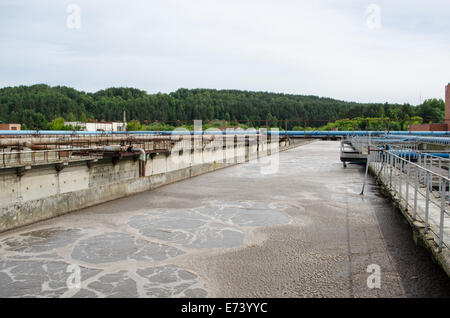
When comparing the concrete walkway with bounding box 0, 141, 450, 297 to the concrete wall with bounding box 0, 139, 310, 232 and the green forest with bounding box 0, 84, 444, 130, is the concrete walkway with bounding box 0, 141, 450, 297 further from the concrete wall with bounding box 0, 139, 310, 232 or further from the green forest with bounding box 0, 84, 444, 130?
the green forest with bounding box 0, 84, 444, 130

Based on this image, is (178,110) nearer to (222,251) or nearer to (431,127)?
(431,127)

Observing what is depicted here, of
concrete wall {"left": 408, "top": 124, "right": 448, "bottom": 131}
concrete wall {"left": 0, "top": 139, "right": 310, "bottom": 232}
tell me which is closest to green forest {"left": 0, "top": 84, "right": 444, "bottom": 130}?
concrete wall {"left": 408, "top": 124, "right": 448, "bottom": 131}

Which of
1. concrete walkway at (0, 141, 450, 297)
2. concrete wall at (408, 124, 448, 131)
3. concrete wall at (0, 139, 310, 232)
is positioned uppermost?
concrete wall at (408, 124, 448, 131)

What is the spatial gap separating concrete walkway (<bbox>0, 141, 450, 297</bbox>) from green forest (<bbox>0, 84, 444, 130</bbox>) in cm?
10647

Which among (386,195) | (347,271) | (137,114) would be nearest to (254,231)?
(347,271)

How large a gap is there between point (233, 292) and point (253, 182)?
41.3ft

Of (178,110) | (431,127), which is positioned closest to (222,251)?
(431,127)

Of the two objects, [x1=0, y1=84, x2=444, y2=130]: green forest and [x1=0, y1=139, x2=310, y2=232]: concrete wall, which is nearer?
[x1=0, y1=139, x2=310, y2=232]: concrete wall

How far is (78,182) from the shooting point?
20.5 m

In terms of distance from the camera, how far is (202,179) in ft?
63.8

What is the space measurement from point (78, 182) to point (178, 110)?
424 feet

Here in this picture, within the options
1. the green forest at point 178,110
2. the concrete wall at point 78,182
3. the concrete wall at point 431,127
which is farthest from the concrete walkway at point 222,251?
the green forest at point 178,110

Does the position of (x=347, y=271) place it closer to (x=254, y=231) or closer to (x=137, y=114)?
(x=254, y=231)

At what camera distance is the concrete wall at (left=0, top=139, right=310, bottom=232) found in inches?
402
